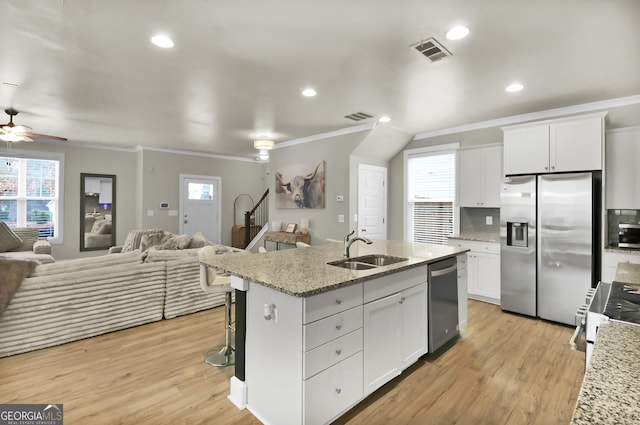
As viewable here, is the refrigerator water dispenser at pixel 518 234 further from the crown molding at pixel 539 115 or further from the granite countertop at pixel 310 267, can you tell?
the crown molding at pixel 539 115

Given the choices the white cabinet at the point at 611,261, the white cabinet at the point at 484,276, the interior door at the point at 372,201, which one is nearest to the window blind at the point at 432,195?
the interior door at the point at 372,201

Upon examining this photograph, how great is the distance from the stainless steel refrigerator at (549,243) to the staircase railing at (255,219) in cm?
565

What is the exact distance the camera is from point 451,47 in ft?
8.44

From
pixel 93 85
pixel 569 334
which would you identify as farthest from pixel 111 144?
pixel 569 334

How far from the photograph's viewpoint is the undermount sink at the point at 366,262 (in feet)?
9.00

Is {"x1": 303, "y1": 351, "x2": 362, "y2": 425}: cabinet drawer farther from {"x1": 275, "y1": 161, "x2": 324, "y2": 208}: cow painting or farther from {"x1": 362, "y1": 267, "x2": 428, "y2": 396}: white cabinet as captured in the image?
{"x1": 275, "y1": 161, "x2": 324, "y2": 208}: cow painting

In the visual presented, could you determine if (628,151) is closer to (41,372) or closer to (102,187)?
(41,372)

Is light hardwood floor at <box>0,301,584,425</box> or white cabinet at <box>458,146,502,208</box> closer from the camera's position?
light hardwood floor at <box>0,301,584,425</box>

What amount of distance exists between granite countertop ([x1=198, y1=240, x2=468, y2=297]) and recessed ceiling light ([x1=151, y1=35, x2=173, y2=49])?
1744mm

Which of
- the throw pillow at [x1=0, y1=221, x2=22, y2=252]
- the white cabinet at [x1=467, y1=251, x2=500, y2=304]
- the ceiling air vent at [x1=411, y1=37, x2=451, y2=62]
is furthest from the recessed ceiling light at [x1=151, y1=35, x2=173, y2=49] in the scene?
the throw pillow at [x1=0, y1=221, x2=22, y2=252]

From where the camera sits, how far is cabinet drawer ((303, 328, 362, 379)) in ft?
5.91

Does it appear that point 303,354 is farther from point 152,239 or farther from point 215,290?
point 152,239

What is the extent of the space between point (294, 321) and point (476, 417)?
4.70ft

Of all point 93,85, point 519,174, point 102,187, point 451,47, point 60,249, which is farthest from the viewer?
point 102,187
